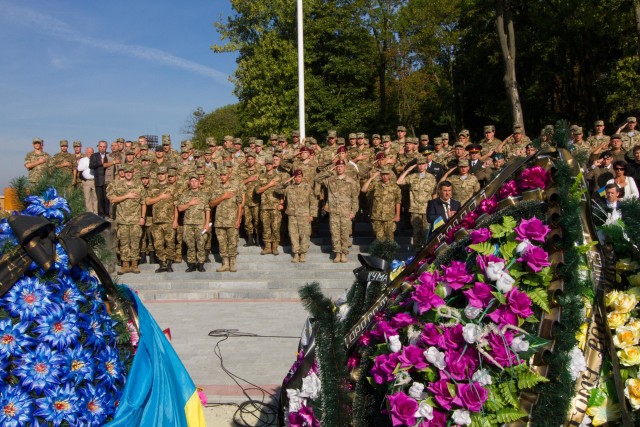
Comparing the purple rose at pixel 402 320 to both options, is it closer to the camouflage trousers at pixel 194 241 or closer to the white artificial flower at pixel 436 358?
the white artificial flower at pixel 436 358

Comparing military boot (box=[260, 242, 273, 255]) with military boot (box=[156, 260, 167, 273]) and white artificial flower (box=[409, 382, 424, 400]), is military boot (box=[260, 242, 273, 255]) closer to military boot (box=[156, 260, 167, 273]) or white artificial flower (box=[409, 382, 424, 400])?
military boot (box=[156, 260, 167, 273])

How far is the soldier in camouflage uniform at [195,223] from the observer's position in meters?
13.3

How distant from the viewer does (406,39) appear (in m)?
39.6

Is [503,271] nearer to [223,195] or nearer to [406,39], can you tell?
[223,195]

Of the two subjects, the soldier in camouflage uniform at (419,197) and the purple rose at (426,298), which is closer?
the purple rose at (426,298)

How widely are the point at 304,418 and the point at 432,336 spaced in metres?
1.02

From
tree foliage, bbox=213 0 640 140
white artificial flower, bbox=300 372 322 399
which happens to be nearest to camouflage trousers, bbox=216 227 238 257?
white artificial flower, bbox=300 372 322 399

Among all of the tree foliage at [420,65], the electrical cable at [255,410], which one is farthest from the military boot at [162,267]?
the tree foliage at [420,65]

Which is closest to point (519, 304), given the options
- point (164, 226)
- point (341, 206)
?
point (341, 206)

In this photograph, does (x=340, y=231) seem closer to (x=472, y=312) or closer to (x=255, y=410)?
(x=255, y=410)

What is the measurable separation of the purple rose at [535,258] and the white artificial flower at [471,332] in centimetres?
37

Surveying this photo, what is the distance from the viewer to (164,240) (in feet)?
45.0

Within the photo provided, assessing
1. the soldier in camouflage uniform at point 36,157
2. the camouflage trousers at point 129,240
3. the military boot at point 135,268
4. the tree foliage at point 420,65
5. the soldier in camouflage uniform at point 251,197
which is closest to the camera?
the camouflage trousers at point 129,240

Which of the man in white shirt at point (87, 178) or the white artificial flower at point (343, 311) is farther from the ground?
the man in white shirt at point (87, 178)
